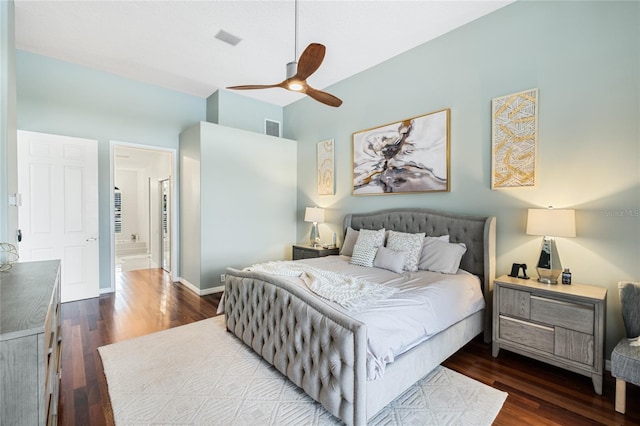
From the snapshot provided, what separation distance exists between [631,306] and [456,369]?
54.1 inches

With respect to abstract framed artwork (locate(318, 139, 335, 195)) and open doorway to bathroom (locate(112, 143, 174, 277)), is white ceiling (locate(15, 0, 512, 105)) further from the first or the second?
open doorway to bathroom (locate(112, 143, 174, 277))

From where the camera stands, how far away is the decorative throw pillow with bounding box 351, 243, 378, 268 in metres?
3.44

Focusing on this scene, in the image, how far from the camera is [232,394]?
2.13m

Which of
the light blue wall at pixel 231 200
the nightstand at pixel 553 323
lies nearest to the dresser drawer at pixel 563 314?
the nightstand at pixel 553 323

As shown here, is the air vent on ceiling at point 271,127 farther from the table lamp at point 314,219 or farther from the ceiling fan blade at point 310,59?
the ceiling fan blade at point 310,59

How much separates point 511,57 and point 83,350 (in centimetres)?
516

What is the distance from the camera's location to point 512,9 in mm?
2965

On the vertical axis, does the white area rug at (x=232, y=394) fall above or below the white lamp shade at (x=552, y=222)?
below

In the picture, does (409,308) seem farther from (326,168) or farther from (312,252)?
(326,168)

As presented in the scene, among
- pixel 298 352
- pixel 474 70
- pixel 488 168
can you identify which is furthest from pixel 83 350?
pixel 474 70

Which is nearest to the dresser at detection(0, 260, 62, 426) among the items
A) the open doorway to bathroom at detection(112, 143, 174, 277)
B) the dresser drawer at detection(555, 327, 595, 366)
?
the dresser drawer at detection(555, 327, 595, 366)

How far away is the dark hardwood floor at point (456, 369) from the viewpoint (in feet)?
6.40

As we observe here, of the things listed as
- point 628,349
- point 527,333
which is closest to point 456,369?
point 527,333

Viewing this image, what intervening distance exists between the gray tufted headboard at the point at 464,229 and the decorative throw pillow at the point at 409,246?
0.89 feet
